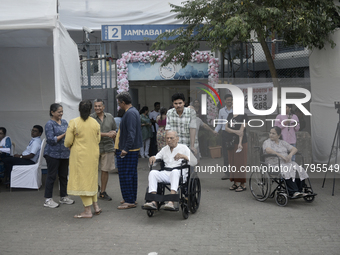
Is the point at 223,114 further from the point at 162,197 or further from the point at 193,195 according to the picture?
the point at 162,197

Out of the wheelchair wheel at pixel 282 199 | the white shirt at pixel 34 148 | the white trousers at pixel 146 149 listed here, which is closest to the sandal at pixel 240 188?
the wheelchair wheel at pixel 282 199

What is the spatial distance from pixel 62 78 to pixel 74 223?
273 cm

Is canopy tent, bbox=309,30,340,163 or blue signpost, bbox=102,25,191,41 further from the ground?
blue signpost, bbox=102,25,191,41

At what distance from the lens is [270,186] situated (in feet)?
19.6

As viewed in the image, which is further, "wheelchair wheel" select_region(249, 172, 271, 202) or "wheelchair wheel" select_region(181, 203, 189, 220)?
"wheelchair wheel" select_region(249, 172, 271, 202)

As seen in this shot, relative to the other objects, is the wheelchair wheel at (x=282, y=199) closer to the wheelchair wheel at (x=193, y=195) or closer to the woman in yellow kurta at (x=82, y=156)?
the wheelchair wheel at (x=193, y=195)

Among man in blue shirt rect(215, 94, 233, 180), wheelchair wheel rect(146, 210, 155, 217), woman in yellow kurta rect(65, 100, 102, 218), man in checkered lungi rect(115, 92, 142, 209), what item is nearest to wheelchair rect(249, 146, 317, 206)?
man in blue shirt rect(215, 94, 233, 180)

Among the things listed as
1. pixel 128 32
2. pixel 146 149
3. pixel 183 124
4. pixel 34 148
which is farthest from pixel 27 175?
pixel 128 32

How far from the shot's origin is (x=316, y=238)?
14.4 feet

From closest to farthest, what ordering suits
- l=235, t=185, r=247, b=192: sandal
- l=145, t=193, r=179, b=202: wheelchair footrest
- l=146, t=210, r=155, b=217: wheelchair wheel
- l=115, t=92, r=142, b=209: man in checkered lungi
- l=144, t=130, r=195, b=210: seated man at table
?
l=145, t=193, r=179, b=202: wheelchair footrest
l=144, t=130, r=195, b=210: seated man at table
l=146, t=210, r=155, b=217: wheelchair wheel
l=115, t=92, r=142, b=209: man in checkered lungi
l=235, t=185, r=247, b=192: sandal

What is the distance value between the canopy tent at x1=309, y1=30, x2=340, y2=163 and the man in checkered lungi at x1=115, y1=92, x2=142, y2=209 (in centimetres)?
470

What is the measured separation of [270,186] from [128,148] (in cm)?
232

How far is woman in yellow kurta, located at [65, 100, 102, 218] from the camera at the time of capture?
5.21m

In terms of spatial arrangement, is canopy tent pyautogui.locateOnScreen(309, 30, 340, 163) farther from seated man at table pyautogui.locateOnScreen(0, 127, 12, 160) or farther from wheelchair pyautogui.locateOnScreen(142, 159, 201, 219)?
seated man at table pyautogui.locateOnScreen(0, 127, 12, 160)
